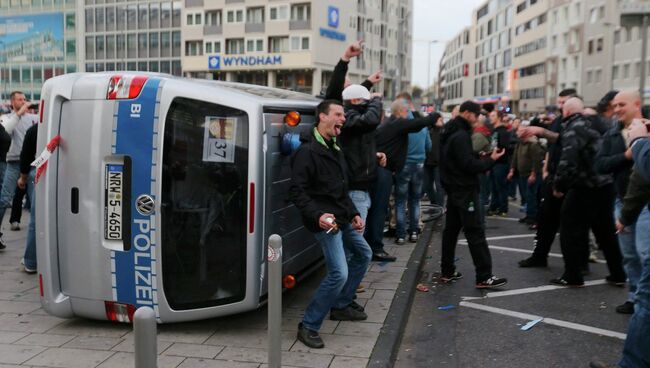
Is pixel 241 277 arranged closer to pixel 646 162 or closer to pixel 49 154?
pixel 49 154

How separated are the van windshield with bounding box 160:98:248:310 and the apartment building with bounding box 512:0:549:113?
215ft

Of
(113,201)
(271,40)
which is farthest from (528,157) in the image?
(271,40)

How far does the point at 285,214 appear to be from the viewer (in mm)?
5055

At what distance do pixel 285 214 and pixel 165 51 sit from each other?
2578 inches

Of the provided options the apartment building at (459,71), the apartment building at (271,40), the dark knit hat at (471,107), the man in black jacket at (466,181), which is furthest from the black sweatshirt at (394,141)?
the apartment building at (459,71)

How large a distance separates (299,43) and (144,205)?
55141 mm

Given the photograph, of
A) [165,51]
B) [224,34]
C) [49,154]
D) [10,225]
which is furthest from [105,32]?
[49,154]

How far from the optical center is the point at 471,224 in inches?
239

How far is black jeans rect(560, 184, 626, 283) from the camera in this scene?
20.0ft

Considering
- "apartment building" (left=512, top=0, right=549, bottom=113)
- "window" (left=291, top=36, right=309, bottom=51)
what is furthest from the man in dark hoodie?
"apartment building" (left=512, top=0, right=549, bottom=113)

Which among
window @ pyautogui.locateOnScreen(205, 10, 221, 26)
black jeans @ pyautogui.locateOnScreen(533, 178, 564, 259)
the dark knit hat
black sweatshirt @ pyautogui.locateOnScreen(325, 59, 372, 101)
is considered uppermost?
window @ pyautogui.locateOnScreen(205, 10, 221, 26)

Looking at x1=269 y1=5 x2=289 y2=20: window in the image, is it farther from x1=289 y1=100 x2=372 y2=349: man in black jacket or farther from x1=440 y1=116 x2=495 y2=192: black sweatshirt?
x1=289 y1=100 x2=372 y2=349: man in black jacket

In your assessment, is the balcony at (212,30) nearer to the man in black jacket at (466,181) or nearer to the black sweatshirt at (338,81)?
the man in black jacket at (466,181)

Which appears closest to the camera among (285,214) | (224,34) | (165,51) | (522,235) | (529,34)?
(285,214)
